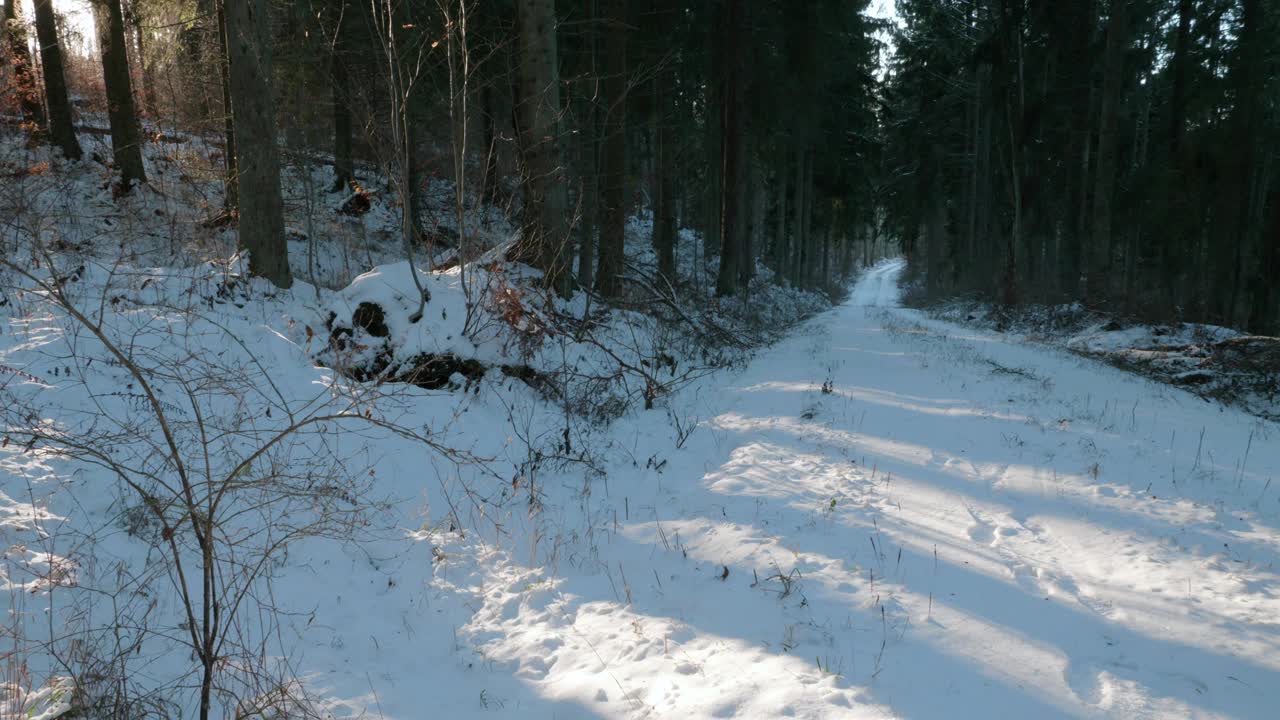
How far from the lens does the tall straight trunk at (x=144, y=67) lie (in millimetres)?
14375

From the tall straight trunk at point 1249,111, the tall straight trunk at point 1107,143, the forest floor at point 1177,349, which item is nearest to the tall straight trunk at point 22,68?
the forest floor at point 1177,349

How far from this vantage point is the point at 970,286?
3086 cm

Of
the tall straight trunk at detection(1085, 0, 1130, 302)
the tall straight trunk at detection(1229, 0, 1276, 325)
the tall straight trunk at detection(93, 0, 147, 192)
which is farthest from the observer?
the tall straight trunk at detection(1085, 0, 1130, 302)

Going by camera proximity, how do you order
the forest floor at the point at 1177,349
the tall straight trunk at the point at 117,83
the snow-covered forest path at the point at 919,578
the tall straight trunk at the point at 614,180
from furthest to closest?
the tall straight trunk at the point at 117,83, the tall straight trunk at the point at 614,180, the forest floor at the point at 1177,349, the snow-covered forest path at the point at 919,578

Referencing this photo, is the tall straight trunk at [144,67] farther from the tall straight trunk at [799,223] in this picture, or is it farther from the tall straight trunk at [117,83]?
the tall straight trunk at [799,223]

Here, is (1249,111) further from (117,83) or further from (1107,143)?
(117,83)

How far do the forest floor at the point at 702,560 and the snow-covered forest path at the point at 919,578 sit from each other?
0.02m

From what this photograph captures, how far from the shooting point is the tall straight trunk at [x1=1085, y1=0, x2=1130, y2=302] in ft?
54.2

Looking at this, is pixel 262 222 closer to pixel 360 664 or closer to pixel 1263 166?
pixel 360 664

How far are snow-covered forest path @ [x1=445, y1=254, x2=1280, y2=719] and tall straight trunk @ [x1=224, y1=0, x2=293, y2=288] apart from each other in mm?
6063

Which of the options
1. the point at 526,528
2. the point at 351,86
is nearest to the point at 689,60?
the point at 351,86

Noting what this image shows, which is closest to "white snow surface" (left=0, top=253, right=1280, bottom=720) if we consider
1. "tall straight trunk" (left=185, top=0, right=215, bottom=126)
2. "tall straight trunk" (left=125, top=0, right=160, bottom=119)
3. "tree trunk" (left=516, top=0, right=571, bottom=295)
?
"tree trunk" (left=516, top=0, right=571, bottom=295)

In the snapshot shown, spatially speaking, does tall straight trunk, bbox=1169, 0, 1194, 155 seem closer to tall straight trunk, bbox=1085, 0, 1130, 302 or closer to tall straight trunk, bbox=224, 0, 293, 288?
tall straight trunk, bbox=1085, 0, 1130, 302

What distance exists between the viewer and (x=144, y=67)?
1479cm
